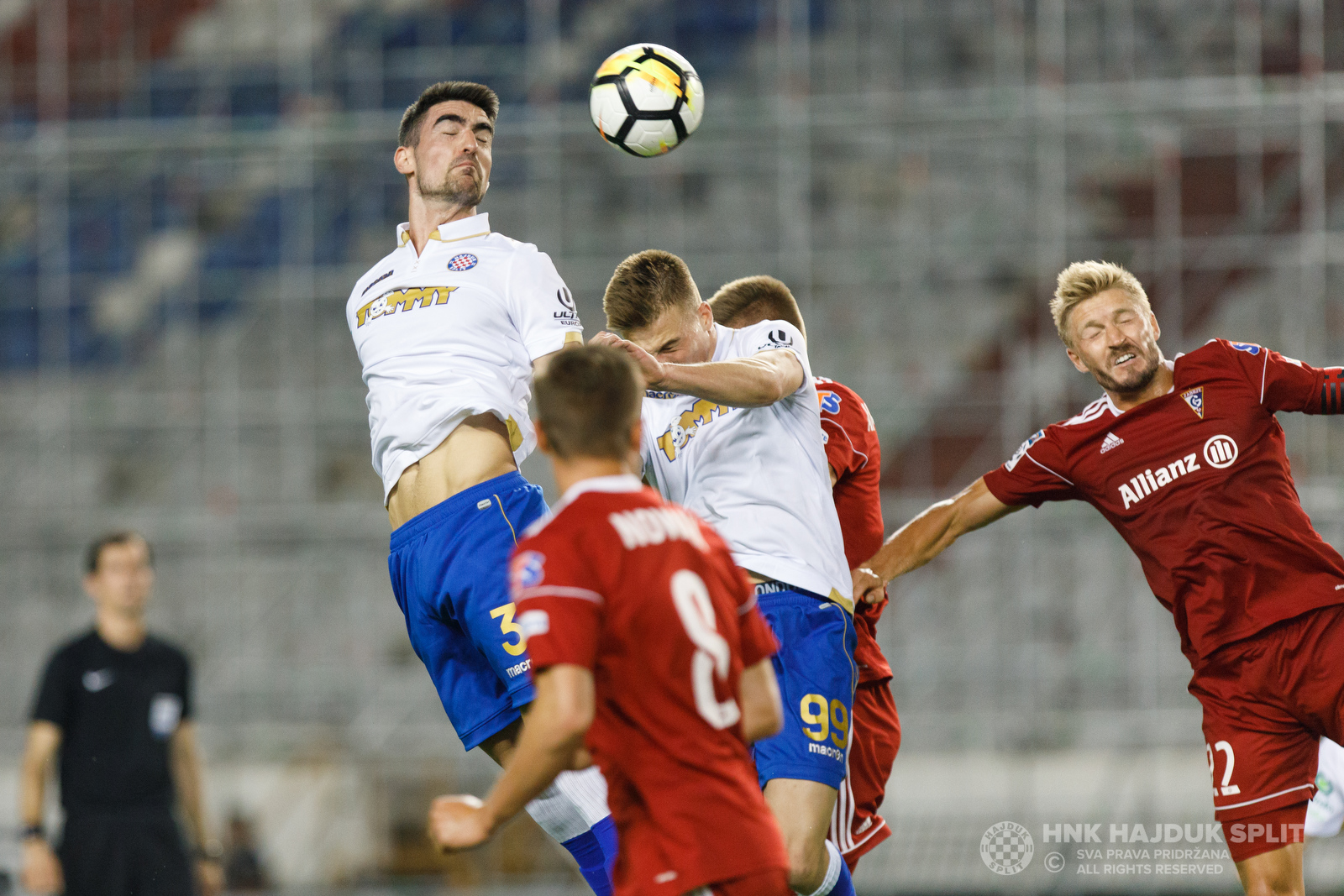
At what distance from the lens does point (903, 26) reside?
14.4 metres

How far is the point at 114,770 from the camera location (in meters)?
7.71

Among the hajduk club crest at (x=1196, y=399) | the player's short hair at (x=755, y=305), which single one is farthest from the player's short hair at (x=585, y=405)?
the hajduk club crest at (x=1196, y=399)

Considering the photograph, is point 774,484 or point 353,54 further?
point 353,54

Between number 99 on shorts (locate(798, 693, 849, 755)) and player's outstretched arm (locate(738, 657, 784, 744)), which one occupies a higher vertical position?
player's outstretched arm (locate(738, 657, 784, 744))

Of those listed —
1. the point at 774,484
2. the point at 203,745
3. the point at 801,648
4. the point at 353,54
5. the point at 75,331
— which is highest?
the point at 353,54

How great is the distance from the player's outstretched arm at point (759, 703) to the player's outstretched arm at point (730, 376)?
0.90 m

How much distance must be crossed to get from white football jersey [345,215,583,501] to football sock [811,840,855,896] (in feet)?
5.11

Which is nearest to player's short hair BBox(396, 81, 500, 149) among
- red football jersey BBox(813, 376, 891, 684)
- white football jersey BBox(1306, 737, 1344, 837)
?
red football jersey BBox(813, 376, 891, 684)

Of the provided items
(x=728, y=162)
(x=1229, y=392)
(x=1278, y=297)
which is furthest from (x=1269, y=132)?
(x=1229, y=392)

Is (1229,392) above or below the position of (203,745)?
above

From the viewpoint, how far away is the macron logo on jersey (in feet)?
10.2

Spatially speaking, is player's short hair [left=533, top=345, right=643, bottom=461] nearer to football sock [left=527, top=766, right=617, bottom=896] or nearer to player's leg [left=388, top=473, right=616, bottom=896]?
player's leg [left=388, top=473, right=616, bottom=896]

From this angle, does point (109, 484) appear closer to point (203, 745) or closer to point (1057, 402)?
point (203, 745)

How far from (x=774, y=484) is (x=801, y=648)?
1.69 feet
